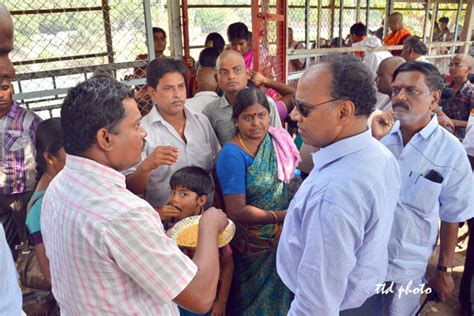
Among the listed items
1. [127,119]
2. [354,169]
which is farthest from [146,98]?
[354,169]

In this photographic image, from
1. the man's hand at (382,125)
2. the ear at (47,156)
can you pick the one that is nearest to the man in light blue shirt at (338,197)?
the man's hand at (382,125)

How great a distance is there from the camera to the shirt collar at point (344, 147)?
51.7 inches

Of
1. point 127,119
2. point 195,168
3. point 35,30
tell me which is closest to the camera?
point 127,119

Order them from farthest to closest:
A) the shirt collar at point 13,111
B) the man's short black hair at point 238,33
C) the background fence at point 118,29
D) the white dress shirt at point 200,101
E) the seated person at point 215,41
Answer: the seated person at point 215,41 → the man's short black hair at point 238,33 → the background fence at point 118,29 → the white dress shirt at point 200,101 → the shirt collar at point 13,111

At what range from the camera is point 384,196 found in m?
1.32

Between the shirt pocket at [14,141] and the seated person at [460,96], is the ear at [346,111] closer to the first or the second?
the shirt pocket at [14,141]

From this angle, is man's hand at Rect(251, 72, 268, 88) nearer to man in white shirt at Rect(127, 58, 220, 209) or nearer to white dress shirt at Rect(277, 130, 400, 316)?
man in white shirt at Rect(127, 58, 220, 209)

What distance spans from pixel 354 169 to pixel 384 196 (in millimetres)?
163

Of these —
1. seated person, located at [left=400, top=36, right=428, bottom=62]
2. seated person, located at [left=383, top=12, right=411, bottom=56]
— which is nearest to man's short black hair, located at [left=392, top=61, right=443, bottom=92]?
seated person, located at [left=400, top=36, right=428, bottom=62]

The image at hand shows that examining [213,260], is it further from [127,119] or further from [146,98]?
[146,98]

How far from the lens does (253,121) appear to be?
2.25 m

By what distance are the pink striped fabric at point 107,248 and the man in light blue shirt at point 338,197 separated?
428 mm

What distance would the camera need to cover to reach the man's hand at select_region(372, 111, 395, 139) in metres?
2.40

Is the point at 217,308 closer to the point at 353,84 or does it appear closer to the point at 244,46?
the point at 353,84
